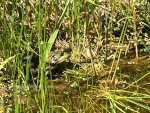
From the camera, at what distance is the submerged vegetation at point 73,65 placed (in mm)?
1775

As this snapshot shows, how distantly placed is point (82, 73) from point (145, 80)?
0.52 metres

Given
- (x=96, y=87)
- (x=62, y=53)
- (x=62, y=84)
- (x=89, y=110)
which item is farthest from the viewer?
(x=62, y=53)

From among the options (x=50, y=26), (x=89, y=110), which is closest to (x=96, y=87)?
(x=89, y=110)

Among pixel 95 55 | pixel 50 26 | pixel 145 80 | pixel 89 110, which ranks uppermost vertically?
pixel 50 26

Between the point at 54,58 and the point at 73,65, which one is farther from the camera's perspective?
the point at 54,58

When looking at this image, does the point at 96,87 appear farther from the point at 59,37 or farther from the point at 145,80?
the point at 59,37

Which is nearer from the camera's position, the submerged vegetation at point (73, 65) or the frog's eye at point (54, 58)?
the submerged vegetation at point (73, 65)

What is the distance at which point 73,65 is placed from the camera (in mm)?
2062

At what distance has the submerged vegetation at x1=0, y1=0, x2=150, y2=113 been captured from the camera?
69.9 inches

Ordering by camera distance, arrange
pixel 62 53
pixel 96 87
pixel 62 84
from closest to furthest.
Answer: pixel 96 87
pixel 62 84
pixel 62 53

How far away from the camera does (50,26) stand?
2912 mm

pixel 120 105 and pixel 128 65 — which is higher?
pixel 128 65

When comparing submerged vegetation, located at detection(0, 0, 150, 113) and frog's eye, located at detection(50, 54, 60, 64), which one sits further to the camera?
frog's eye, located at detection(50, 54, 60, 64)

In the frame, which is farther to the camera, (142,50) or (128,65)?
(142,50)
